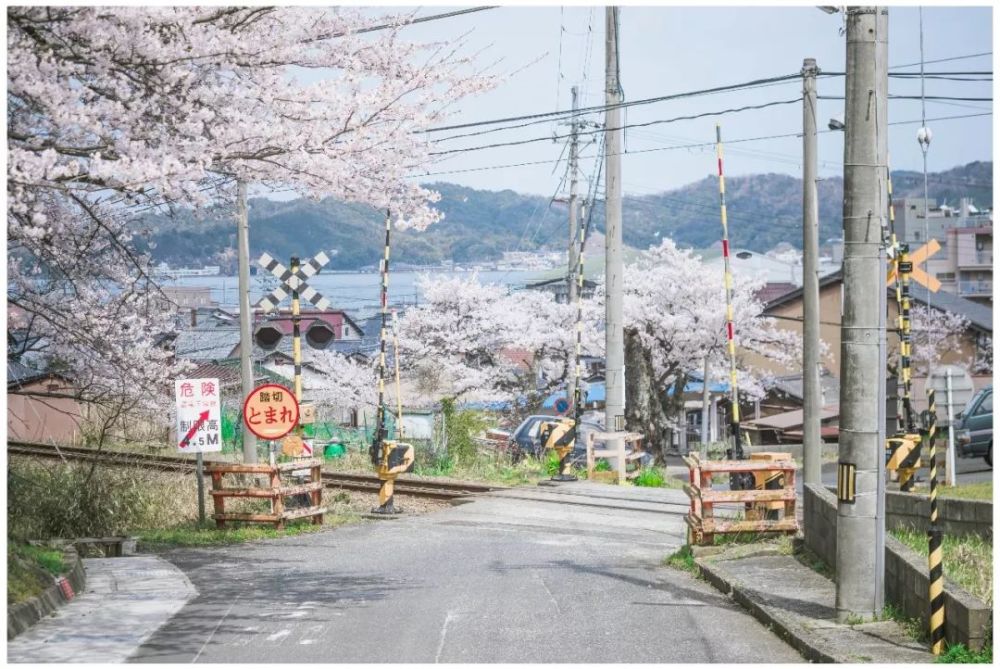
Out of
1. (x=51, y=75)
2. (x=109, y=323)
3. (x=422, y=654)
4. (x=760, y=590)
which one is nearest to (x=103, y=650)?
(x=422, y=654)

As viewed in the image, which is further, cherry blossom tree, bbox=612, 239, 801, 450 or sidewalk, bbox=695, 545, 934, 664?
cherry blossom tree, bbox=612, 239, 801, 450

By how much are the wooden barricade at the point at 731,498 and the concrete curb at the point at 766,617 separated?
87cm

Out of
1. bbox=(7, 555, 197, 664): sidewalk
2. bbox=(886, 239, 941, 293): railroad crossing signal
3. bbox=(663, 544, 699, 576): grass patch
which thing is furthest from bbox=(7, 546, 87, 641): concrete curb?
bbox=(886, 239, 941, 293): railroad crossing signal

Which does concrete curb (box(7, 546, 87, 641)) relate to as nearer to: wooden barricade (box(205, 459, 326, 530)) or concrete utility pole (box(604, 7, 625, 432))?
wooden barricade (box(205, 459, 326, 530))

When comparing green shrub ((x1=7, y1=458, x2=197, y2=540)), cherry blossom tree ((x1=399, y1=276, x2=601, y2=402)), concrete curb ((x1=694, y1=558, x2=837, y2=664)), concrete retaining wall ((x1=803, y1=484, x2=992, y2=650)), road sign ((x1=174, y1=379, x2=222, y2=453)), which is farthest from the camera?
cherry blossom tree ((x1=399, y1=276, x2=601, y2=402))

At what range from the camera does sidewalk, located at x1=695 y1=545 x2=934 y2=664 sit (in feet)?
24.9

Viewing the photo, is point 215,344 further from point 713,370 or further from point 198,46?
point 198,46

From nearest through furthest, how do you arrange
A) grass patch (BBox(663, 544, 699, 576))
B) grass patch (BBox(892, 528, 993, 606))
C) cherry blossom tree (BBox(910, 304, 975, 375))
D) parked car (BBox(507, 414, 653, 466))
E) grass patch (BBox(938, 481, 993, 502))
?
1. grass patch (BBox(892, 528, 993, 606))
2. grass patch (BBox(663, 544, 699, 576))
3. grass patch (BBox(938, 481, 993, 502))
4. parked car (BBox(507, 414, 653, 466))
5. cherry blossom tree (BBox(910, 304, 975, 375))

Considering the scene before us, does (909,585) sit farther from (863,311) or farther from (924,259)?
(924,259)

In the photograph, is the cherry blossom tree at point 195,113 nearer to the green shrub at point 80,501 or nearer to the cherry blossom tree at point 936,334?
the green shrub at point 80,501

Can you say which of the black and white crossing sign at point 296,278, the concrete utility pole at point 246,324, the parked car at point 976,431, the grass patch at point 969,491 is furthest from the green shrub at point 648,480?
the black and white crossing sign at point 296,278

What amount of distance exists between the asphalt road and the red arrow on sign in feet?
6.95

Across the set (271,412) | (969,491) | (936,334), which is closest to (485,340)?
(936,334)

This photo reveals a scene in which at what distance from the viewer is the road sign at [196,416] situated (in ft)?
53.8
